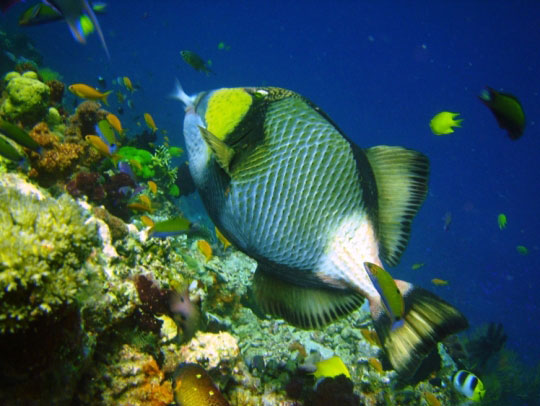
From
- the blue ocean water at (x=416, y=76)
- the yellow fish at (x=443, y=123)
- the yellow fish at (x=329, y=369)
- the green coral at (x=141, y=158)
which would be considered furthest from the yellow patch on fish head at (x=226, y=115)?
the blue ocean water at (x=416, y=76)

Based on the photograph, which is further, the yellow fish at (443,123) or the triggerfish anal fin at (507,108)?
the yellow fish at (443,123)

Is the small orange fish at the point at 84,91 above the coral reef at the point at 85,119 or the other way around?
above

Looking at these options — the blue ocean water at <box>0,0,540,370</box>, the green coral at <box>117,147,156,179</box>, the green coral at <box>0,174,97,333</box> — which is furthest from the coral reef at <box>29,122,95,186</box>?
the blue ocean water at <box>0,0,540,370</box>

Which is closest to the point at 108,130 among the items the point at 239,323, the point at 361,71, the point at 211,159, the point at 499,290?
the point at 239,323

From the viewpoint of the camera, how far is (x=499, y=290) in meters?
49.0

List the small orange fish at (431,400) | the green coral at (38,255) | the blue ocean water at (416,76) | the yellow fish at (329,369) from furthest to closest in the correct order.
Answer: the blue ocean water at (416,76), the small orange fish at (431,400), the yellow fish at (329,369), the green coral at (38,255)

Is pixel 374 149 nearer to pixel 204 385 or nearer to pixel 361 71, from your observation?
pixel 204 385

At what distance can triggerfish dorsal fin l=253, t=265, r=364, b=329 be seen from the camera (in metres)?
1.59

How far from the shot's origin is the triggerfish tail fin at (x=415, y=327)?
148 cm

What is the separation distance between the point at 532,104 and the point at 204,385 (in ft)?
260

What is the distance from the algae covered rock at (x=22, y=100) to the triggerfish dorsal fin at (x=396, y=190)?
17.3 ft

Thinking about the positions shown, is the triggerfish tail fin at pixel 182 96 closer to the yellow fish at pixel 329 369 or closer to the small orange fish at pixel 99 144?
the small orange fish at pixel 99 144

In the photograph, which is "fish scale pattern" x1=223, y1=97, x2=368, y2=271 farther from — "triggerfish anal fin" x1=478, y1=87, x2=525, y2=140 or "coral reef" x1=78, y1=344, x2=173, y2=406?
"triggerfish anal fin" x1=478, y1=87, x2=525, y2=140

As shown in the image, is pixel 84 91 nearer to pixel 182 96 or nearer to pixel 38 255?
pixel 182 96
